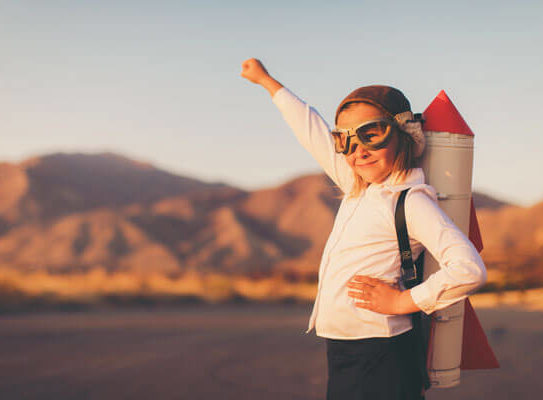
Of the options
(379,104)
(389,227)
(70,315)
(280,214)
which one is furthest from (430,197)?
(280,214)

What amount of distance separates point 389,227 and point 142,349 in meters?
5.46

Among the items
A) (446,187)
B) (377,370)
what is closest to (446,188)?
(446,187)

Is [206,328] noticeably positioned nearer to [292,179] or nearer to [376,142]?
[376,142]

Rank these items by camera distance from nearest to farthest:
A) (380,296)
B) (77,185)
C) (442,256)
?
1. (442,256)
2. (380,296)
3. (77,185)

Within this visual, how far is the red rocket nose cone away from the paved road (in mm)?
3270

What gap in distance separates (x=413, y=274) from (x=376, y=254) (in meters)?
0.15

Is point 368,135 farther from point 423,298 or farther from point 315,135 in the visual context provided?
point 423,298

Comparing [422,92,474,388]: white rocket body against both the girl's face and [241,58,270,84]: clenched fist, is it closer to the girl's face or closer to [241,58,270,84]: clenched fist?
the girl's face

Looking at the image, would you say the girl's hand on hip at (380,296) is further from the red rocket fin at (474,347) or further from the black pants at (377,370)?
the red rocket fin at (474,347)

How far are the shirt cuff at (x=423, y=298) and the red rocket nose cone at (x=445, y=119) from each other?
665mm

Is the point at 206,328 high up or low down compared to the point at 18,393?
down

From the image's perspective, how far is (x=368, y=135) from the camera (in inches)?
80.8

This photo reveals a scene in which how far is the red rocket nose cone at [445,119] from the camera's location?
6.95 feet

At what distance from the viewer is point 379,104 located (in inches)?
79.2
